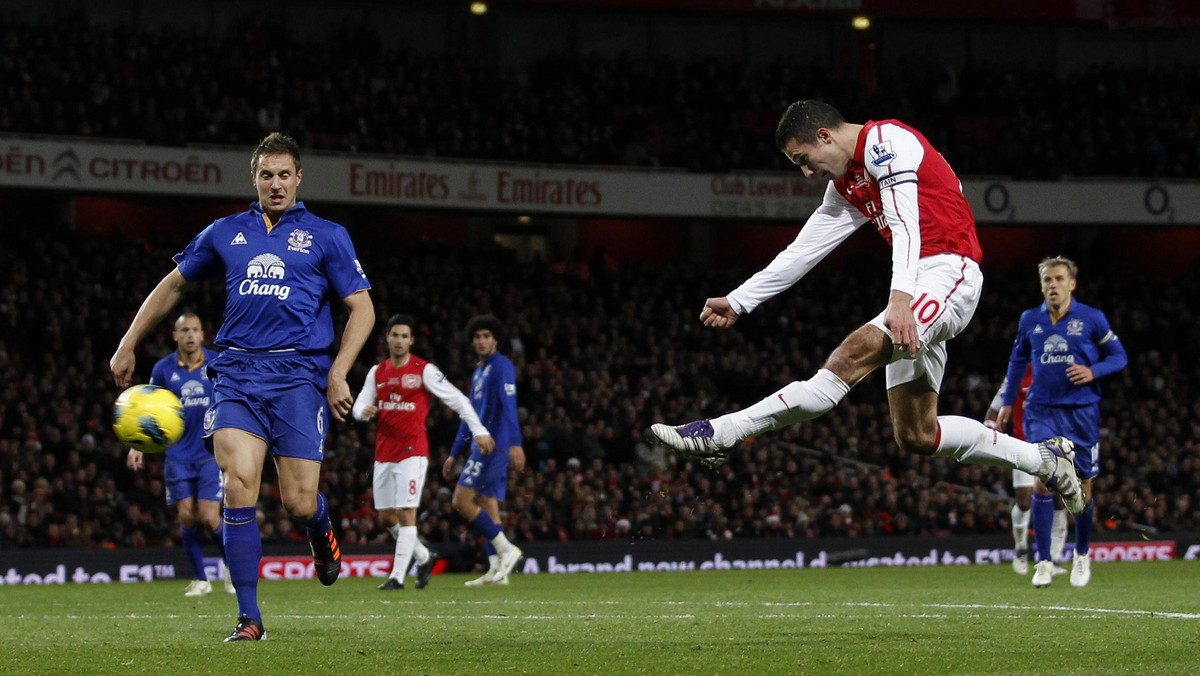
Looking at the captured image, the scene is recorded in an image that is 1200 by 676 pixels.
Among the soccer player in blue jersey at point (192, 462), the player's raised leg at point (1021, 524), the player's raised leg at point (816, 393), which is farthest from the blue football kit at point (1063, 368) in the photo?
the soccer player in blue jersey at point (192, 462)

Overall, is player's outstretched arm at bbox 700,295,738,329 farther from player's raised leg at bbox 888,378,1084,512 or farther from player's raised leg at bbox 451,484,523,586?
player's raised leg at bbox 451,484,523,586

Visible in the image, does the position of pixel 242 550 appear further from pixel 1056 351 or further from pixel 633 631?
pixel 1056 351

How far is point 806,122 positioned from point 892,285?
1003mm

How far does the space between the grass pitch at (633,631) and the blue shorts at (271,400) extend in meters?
1.00

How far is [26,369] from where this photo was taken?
21.8 meters

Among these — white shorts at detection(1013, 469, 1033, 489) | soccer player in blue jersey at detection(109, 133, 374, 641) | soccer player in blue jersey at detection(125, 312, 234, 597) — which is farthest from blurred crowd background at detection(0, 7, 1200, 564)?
soccer player in blue jersey at detection(109, 133, 374, 641)

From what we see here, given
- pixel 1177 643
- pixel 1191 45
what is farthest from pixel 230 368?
pixel 1191 45

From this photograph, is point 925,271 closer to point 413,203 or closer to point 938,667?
point 938,667

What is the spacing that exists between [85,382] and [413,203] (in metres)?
7.87

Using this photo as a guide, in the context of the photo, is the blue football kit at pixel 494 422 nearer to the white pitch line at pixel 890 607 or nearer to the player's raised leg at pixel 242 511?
the white pitch line at pixel 890 607

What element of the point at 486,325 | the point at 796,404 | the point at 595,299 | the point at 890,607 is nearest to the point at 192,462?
the point at 486,325

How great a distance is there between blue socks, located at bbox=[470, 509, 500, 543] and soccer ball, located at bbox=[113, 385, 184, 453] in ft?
22.6

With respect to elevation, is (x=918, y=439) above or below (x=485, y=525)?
above

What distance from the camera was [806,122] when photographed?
7.25m
